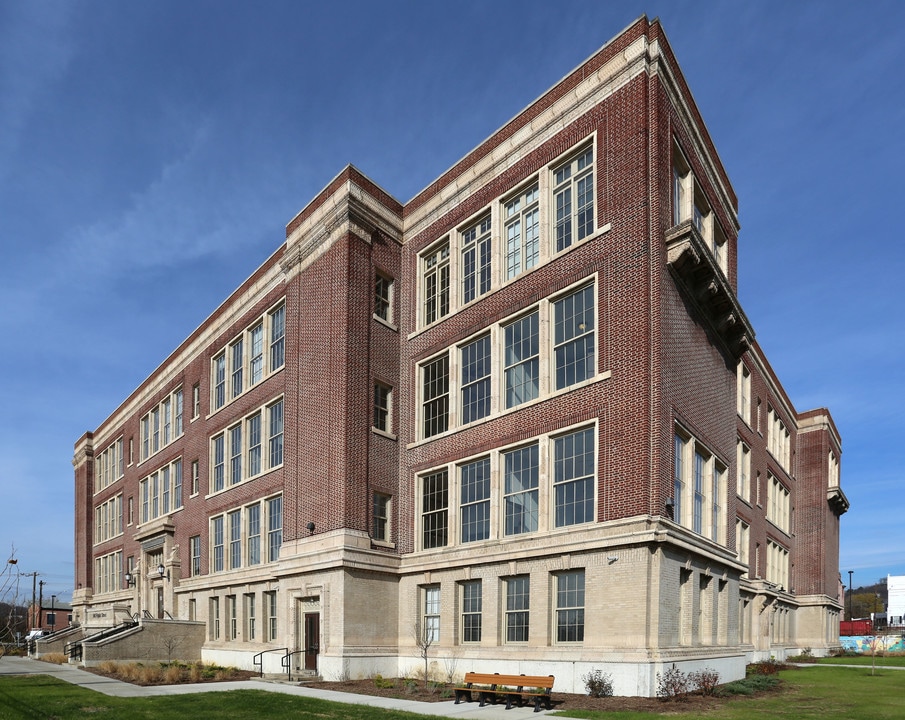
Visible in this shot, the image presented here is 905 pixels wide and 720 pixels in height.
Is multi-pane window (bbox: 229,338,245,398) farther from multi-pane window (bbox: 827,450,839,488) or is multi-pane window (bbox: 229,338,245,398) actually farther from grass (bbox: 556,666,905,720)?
multi-pane window (bbox: 827,450,839,488)

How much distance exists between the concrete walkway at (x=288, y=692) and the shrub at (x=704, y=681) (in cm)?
564

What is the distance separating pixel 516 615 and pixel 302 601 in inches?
344

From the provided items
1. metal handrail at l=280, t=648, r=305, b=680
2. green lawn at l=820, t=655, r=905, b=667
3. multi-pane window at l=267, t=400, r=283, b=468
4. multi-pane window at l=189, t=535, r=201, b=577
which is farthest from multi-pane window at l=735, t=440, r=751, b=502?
multi-pane window at l=189, t=535, r=201, b=577

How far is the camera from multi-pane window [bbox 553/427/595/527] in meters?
22.7

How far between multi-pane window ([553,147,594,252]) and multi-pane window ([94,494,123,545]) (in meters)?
42.9

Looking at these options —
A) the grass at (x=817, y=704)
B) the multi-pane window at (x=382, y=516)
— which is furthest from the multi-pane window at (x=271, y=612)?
the grass at (x=817, y=704)

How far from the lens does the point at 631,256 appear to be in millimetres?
22750

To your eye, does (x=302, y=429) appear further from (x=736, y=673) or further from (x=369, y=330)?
(x=736, y=673)

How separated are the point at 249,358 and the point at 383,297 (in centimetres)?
972

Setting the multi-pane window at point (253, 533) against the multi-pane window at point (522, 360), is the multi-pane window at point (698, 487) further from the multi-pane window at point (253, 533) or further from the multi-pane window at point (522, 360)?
the multi-pane window at point (253, 533)

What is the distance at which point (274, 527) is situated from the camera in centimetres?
3388

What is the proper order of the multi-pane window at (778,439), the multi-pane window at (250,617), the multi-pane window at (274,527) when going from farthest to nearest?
the multi-pane window at (778,439) → the multi-pane window at (250,617) → the multi-pane window at (274,527)

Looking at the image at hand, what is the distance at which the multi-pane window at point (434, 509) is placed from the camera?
28041 mm

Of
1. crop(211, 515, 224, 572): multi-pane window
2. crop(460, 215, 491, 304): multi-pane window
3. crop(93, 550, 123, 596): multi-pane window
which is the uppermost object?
crop(460, 215, 491, 304): multi-pane window
